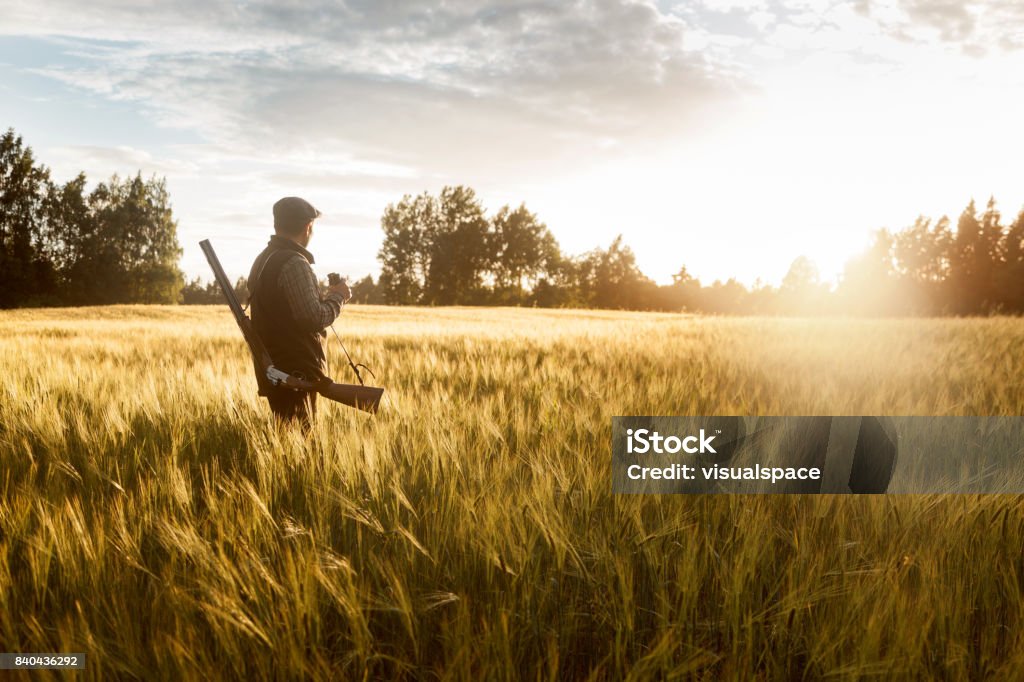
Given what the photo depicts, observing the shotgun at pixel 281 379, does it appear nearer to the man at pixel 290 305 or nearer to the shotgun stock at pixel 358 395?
the shotgun stock at pixel 358 395

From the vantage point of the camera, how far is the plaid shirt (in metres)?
3.44

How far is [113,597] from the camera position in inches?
57.7

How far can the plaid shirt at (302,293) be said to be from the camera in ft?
11.3

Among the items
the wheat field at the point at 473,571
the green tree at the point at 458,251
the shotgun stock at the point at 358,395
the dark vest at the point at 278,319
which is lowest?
the wheat field at the point at 473,571

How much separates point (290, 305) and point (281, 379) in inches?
20.3

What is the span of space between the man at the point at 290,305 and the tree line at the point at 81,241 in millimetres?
65063

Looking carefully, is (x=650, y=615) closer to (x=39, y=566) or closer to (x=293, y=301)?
(x=39, y=566)

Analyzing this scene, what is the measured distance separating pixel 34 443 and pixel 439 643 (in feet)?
9.29

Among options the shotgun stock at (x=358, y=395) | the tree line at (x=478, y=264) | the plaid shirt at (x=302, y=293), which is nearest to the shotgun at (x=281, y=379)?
the shotgun stock at (x=358, y=395)

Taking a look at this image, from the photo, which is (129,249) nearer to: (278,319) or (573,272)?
(573,272)

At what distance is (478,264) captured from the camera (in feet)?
273

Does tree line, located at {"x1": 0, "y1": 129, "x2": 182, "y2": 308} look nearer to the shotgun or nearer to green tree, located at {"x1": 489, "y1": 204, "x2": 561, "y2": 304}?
green tree, located at {"x1": 489, "y1": 204, "x2": 561, "y2": 304}

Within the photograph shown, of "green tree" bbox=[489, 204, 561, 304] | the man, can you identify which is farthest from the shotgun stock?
"green tree" bbox=[489, 204, 561, 304]

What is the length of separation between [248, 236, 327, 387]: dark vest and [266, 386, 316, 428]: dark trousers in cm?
9
